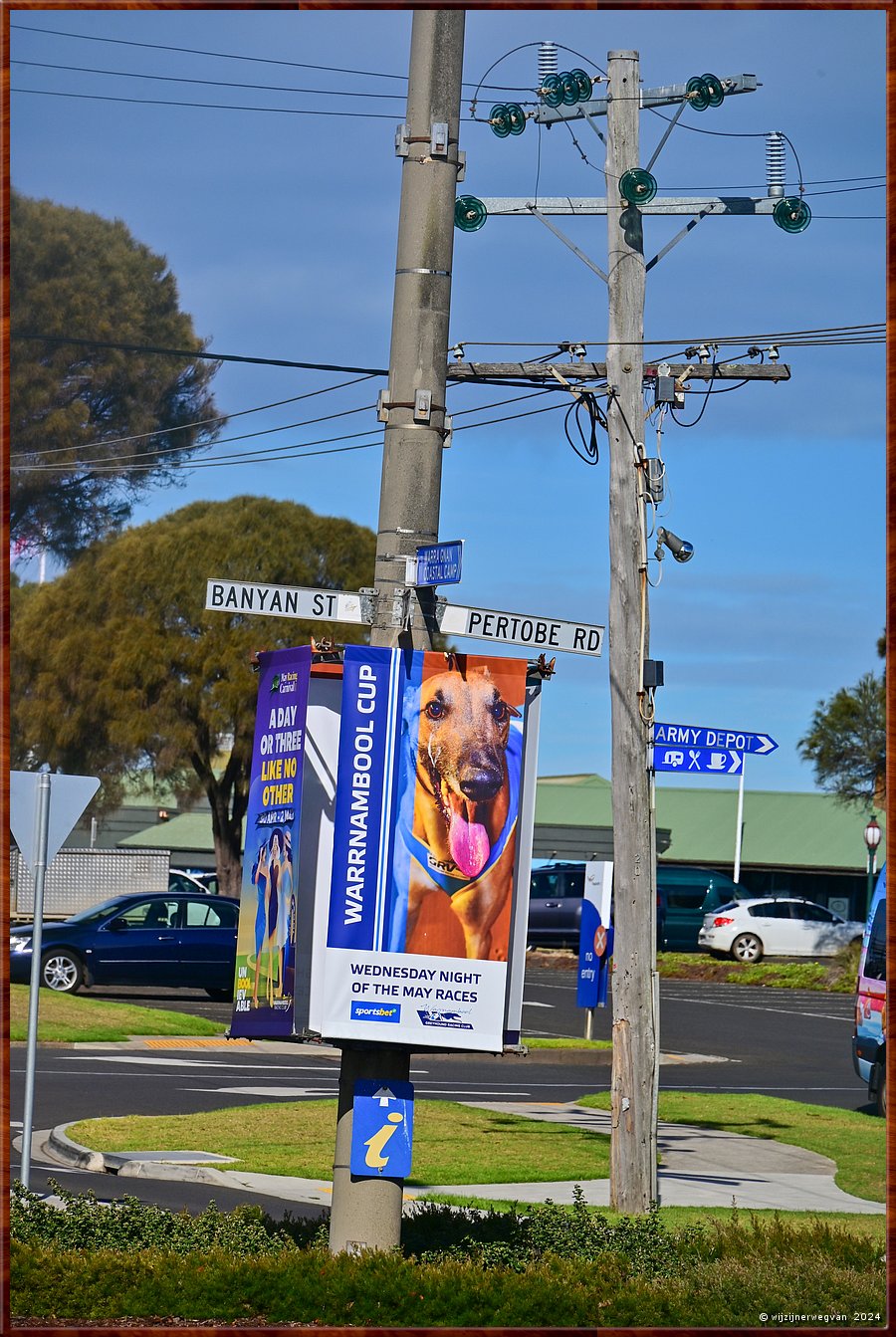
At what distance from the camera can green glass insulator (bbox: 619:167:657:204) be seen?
12789mm

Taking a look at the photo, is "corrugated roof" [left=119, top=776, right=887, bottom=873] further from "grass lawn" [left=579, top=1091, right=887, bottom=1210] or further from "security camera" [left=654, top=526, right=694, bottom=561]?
"security camera" [left=654, top=526, right=694, bottom=561]

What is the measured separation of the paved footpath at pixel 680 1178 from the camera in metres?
12.6

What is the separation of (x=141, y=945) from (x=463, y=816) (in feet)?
61.3

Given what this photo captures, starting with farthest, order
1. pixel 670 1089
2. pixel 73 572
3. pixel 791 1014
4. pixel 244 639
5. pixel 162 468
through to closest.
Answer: pixel 162 468 → pixel 73 572 → pixel 244 639 → pixel 791 1014 → pixel 670 1089

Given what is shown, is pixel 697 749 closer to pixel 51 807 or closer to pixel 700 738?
pixel 700 738

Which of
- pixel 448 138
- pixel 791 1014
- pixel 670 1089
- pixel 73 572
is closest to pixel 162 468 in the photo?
pixel 73 572

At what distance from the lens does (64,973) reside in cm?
2580

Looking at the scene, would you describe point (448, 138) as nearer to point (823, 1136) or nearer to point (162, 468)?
point (823, 1136)

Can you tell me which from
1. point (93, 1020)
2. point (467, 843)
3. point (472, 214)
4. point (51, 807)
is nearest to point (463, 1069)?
point (93, 1020)

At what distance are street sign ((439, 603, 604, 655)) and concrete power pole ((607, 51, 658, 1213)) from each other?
376 cm

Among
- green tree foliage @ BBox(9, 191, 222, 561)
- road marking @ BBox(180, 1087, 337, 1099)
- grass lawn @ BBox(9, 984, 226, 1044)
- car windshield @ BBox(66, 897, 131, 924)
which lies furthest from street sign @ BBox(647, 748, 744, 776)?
green tree foliage @ BBox(9, 191, 222, 561)

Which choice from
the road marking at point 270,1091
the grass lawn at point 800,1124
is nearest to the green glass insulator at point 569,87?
the grass lawn at point 800,1124

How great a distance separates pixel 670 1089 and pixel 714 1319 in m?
13.3

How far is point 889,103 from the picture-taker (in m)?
6.89
